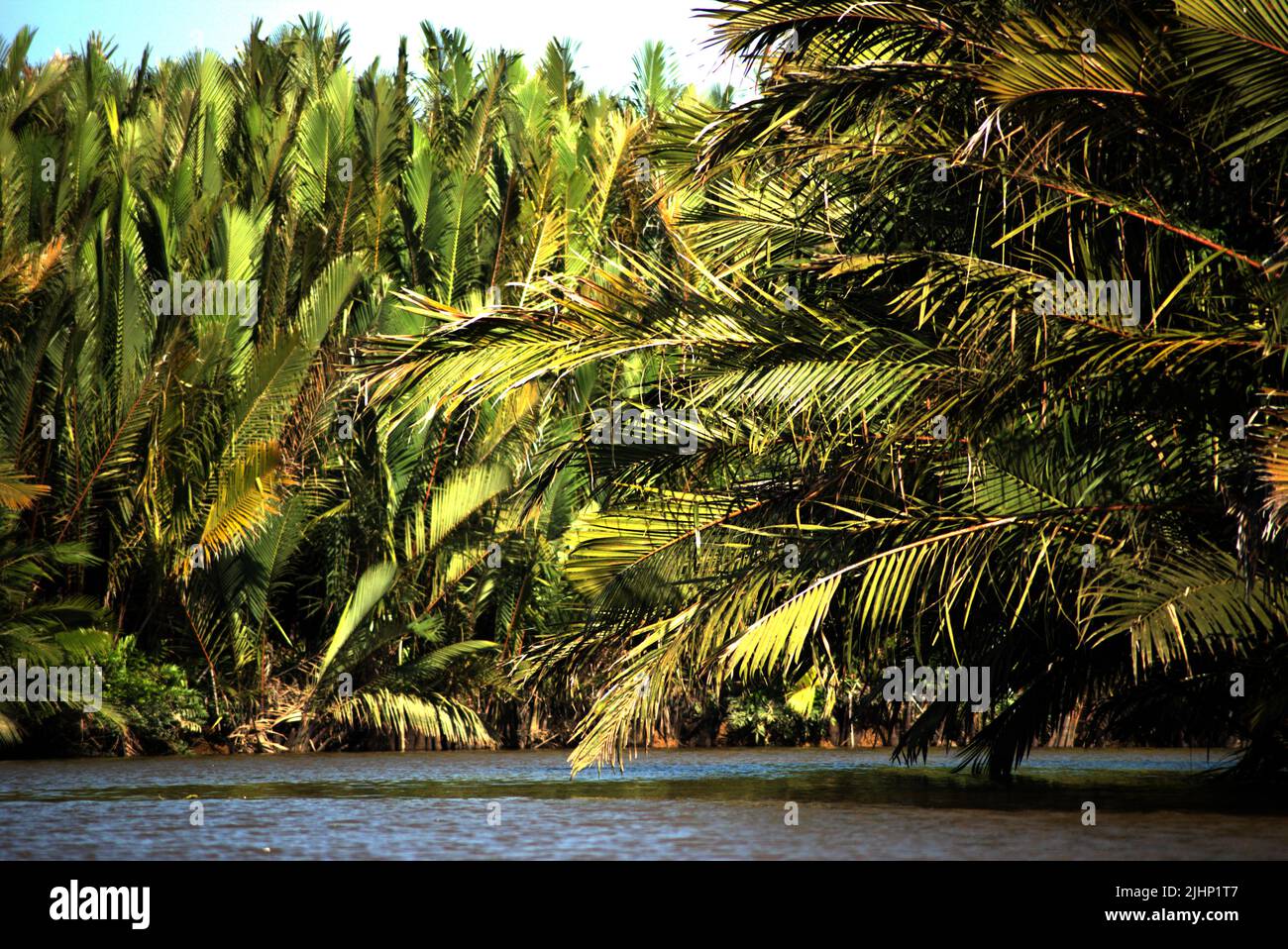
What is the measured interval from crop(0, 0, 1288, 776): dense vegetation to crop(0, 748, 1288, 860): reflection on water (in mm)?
606

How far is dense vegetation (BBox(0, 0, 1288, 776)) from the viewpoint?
791cm

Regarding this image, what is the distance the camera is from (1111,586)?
Answer: 759 cm

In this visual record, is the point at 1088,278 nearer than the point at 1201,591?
No

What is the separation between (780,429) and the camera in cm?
859

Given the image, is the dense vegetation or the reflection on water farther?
the dense vegetation

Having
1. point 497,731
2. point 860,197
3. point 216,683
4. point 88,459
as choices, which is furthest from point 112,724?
point 860,197

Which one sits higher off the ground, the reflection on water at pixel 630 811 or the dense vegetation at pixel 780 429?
the dense vegetation at pixel 780 429

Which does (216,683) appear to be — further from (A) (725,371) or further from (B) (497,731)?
(A) (725,371)

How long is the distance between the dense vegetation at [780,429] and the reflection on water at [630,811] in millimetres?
606

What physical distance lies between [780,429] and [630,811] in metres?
2.30

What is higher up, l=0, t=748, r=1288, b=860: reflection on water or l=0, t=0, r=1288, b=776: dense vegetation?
l=0, t=0, r=1288, b=776: dense vegetation

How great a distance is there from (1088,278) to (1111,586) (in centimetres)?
189

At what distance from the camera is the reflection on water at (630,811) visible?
6.75 metres

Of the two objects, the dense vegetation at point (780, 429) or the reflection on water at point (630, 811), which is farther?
the dense vegetation at point (780, 429)
